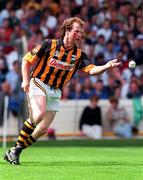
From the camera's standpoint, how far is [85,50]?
82.4 ft

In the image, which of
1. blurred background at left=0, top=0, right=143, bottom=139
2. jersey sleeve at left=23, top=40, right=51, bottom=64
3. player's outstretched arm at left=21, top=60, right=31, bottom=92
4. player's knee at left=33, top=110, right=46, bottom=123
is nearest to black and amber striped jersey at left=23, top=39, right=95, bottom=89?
jersey sleeve at left=23, top=40, right=51, bottom=64

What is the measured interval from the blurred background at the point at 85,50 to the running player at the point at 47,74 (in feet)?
30.6

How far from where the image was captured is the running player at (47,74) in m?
12.5

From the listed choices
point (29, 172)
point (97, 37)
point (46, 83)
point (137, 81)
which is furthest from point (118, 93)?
point (29, 172)

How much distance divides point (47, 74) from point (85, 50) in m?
12.5

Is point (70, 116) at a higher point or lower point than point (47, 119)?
lower

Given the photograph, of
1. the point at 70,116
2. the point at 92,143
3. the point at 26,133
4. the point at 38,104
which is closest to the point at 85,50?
the point at 70,116

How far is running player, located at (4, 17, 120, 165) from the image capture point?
1248 centimetres

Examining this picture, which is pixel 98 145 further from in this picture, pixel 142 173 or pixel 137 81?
pixel 142 173

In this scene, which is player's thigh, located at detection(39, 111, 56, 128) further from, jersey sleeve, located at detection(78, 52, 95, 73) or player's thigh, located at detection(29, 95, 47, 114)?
jersey sleeve, located at detection(78, 52, 95, 73)

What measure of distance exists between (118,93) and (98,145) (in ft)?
10.7

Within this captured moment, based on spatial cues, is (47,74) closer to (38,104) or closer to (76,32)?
(38,104)

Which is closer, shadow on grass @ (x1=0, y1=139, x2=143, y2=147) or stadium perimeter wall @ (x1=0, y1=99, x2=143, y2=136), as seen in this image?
shadow on grass @ (x1=0, y1=139, x2=143, y2=147)

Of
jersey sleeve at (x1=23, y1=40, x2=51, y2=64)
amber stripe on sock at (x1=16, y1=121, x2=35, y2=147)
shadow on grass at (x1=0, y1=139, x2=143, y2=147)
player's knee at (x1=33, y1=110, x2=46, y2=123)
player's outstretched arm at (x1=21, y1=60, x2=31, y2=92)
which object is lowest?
shadow on grass at (x1=0, y1=139, x2=143, y2=147)
